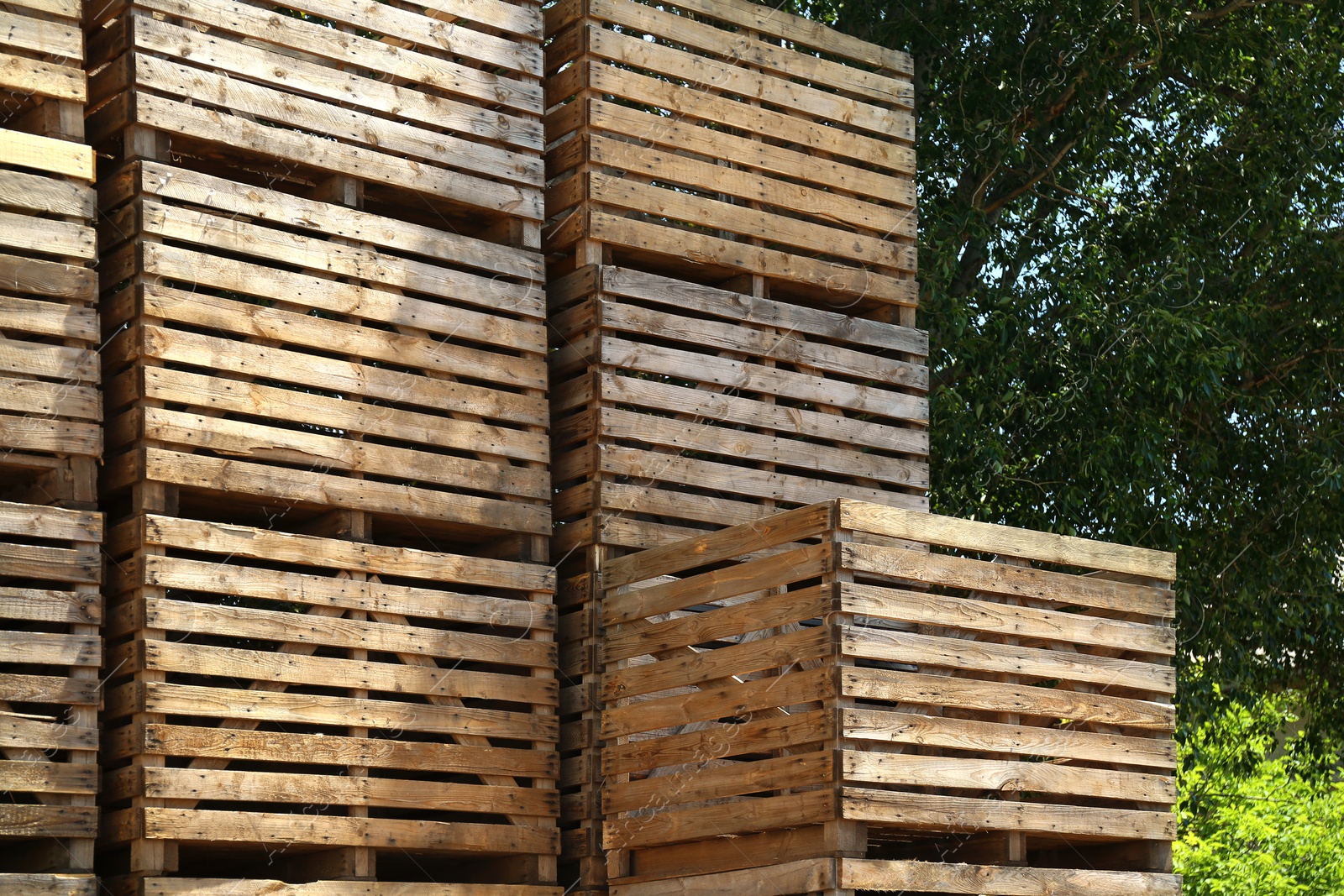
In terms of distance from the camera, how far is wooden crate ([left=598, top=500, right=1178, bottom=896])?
6.64 meters

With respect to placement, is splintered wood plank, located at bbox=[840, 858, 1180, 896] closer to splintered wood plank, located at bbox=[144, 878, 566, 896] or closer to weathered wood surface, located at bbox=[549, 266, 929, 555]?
splintered wood plank, located at bbox=[144, 878, 566, 896]

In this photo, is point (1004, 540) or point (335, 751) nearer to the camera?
point (335, 751)

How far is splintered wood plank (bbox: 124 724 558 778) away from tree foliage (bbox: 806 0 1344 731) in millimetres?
4574

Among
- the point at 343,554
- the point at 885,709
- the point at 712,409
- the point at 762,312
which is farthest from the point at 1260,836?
the point at 343,554

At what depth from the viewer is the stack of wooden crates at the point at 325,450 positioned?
6.63 metres

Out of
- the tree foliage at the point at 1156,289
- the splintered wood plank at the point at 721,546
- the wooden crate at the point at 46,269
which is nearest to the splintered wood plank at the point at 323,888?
the splintered wood plank at the point at 721,546

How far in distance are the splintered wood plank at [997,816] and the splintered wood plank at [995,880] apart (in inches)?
6.2

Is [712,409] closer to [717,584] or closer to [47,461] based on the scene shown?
[717,584]

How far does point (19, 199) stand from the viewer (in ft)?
21.8

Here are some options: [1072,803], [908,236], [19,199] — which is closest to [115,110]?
[19,199]

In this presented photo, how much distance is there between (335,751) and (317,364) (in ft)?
5.28

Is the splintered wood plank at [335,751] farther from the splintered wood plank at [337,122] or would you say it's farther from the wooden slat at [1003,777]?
the splintered wood plank at [337,122]

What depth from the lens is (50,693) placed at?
6.29 meters

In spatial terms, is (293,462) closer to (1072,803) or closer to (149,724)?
(149,724)
